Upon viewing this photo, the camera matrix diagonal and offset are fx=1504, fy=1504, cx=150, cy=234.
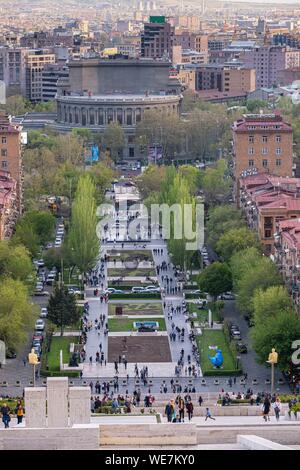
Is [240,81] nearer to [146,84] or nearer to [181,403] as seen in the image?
[146,84]

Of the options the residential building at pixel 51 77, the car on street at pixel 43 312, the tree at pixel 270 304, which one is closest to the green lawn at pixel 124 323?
the car on street at pixel 43 312

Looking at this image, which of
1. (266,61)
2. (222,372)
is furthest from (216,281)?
(266,61)

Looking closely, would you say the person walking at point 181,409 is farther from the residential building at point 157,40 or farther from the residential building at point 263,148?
the residential building at point 157,40

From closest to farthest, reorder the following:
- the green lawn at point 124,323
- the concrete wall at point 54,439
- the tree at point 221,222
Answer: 1. the concrete wall at point 54,439
2. the green lawn at point 124,323
3. the tree at point 221,222

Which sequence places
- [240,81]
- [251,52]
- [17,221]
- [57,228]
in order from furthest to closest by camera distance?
[251,52] → [240,81] → [57,228] → [17,221]

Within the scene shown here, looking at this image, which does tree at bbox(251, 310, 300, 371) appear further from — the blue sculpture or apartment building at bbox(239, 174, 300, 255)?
apartment building at bbox(239, 174, 300, 255)

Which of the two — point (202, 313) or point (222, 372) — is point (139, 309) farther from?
point (222, 372)

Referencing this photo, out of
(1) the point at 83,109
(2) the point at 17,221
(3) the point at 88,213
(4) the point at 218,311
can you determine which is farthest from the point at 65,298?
(1) the point at 83,109
